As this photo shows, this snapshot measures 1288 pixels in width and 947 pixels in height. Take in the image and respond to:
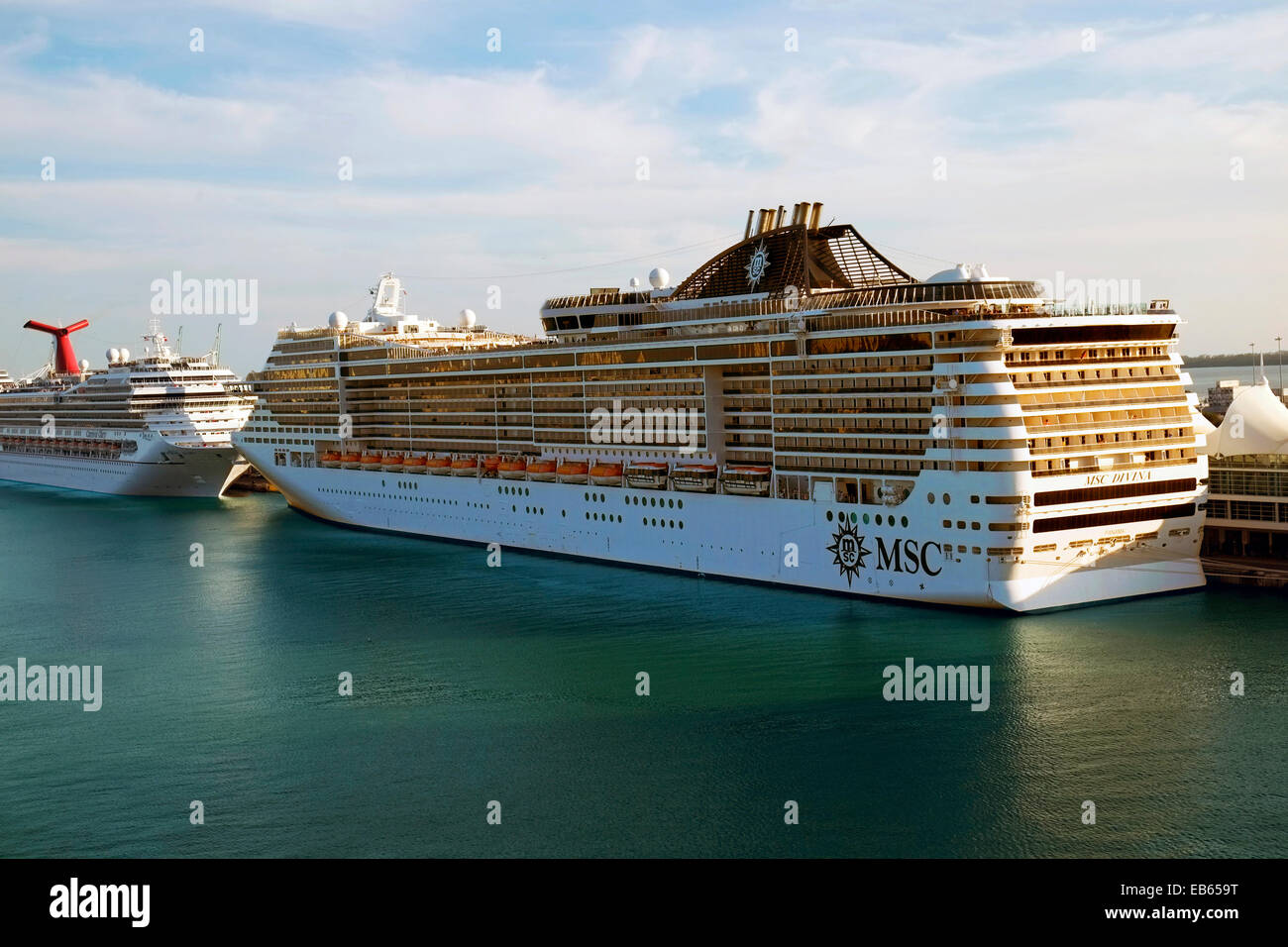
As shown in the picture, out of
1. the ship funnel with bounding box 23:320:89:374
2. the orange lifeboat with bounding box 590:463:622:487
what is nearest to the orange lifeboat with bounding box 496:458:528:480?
the orange lifeboat with bounding box 590:463:622:487

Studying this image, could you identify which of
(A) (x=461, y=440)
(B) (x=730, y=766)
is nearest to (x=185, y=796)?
(B) (x=730, y=766)

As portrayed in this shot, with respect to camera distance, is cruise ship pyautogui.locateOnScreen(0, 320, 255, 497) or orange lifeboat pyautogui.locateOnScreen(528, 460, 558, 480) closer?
orange lifeboat pyautogui.locateOnScreen(528, 460, 558, 480)

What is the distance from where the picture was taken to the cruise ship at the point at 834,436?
3434 cm

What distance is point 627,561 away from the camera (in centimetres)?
4588

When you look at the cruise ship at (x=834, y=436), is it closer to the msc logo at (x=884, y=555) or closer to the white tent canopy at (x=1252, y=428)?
the msc logo at (x=884, y=555)

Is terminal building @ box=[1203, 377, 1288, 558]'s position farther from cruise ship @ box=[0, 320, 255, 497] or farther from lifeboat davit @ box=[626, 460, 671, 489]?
cruise ship @ box=[0, 320, 255, 497]

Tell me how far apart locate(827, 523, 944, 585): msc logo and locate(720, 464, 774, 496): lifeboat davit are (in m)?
3.94

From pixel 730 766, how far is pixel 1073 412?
17.3m

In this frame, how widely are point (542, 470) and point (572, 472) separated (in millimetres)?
2167

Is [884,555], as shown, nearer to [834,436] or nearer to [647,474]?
[834,436]

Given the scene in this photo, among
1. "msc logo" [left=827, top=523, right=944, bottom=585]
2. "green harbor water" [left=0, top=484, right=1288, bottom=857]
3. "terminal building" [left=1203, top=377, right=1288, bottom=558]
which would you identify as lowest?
"green harbor water" [left=0, top=484, right=1288, bottom=857]

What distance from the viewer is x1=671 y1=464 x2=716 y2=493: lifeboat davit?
4284cm

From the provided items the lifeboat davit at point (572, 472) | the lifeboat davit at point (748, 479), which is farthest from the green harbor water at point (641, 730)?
the lifeboat davit at point (572, 472)

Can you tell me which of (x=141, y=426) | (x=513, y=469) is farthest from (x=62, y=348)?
(x=513, y=469)
